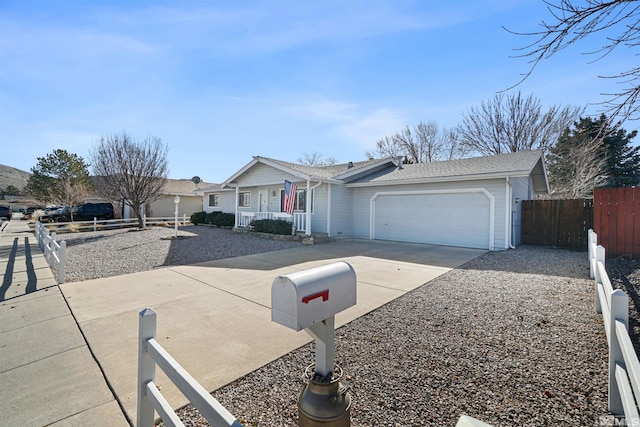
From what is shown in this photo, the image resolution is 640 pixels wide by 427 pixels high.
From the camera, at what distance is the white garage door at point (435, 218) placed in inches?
448

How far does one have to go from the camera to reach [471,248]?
11.4 metres

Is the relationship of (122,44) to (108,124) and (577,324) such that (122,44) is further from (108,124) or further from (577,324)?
(108,124)

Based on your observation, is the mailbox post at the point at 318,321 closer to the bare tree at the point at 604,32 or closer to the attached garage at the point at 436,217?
the bare tree at the point at 604,32

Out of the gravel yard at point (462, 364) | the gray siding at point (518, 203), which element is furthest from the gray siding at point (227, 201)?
the gravel yard at point (462, 364)

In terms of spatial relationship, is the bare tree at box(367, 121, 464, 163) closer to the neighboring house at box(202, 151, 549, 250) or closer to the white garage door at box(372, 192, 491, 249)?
Answer: the neighboring house at box(202, 151, 549, 250)

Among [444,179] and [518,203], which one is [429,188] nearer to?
[444,179]

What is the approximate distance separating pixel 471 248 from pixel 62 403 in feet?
39.8

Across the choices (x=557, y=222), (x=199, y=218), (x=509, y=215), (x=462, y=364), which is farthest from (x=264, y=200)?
(x=462, y=364)

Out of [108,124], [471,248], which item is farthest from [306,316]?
[108,124]

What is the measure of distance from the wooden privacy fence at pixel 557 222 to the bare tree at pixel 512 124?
13372mm

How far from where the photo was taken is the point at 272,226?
1493 centimetres

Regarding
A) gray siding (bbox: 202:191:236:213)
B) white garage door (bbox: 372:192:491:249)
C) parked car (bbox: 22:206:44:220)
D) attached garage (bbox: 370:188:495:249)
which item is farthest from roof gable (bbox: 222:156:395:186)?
parked car (bbox: 22:206:44:220)

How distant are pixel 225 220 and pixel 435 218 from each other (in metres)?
13.8

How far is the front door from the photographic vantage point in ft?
57.0
